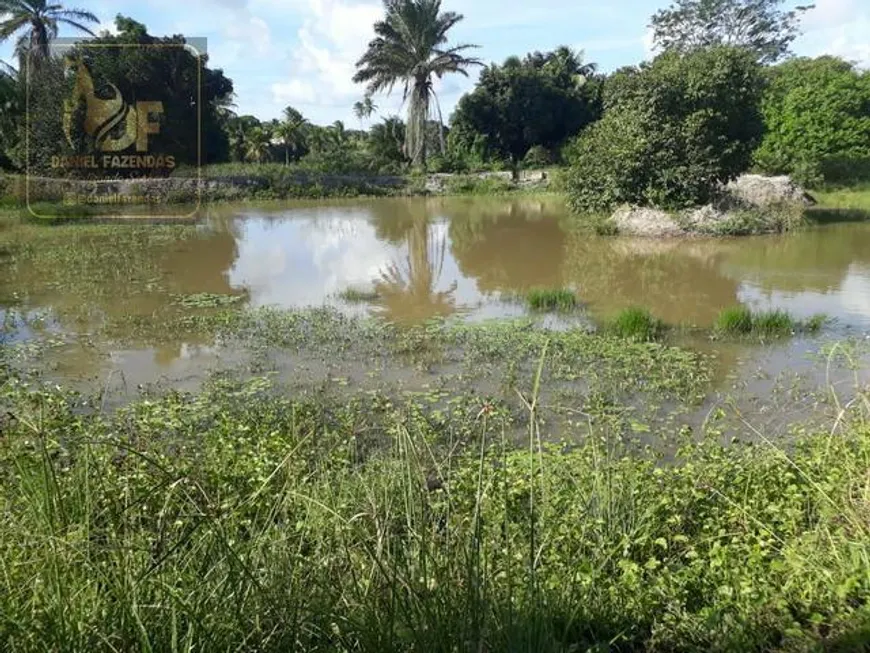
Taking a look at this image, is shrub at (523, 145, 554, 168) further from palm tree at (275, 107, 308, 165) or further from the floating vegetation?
the floating vegetation

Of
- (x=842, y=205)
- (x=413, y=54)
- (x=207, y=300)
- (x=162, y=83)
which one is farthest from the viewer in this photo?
(x=413, y=54)

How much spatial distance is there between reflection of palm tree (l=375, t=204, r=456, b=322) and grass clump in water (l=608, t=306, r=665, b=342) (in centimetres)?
241

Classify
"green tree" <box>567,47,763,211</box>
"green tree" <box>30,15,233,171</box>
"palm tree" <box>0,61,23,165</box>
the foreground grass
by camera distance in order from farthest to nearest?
"green tree" <box>30,15,233,171</box>
"palm tree" <box>0,61,23,165</box>
"green tree" <box>567,47,763,211</box>
the foreground grass

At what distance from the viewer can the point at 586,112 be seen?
3491cm

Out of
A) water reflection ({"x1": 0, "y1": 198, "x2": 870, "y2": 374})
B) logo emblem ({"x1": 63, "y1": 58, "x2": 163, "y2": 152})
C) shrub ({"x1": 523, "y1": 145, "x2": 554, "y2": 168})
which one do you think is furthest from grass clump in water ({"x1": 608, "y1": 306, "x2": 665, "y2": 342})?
shrub ({"x1": 523, "y1": 145, "x2": 554, "y2": 168})

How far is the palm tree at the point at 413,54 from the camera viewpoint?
103ft

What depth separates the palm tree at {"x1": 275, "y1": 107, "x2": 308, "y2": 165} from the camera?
3769 centimetres

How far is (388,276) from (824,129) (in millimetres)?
19421

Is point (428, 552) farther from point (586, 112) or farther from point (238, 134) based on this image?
point (238, 134)

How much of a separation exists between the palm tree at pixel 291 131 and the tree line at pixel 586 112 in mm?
103

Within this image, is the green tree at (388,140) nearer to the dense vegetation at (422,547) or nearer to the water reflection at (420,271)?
the water reflection at (420,271)

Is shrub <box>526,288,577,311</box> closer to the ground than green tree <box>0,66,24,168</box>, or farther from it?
closer to the ground

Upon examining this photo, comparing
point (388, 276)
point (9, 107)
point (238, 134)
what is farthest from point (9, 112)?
point (388, 276)

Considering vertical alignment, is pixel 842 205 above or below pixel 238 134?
below
